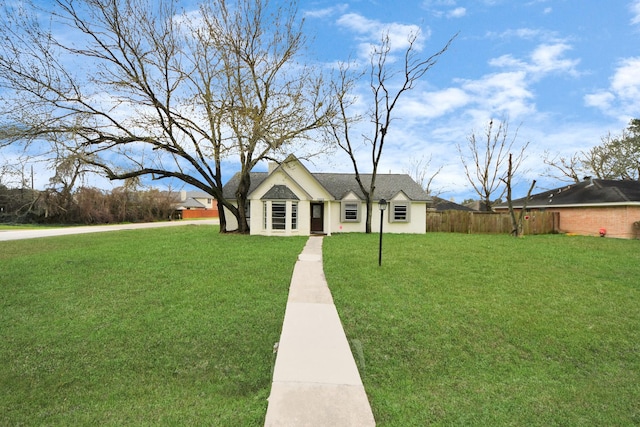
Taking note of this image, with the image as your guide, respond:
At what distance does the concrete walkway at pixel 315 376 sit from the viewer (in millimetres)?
3047

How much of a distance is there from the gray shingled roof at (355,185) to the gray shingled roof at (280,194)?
2.91m

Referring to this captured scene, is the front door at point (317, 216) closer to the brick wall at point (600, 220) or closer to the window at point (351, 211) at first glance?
the window at point (351, 211)

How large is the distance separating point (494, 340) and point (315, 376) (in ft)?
10.6

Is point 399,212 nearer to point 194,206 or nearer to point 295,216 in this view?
point 295,216

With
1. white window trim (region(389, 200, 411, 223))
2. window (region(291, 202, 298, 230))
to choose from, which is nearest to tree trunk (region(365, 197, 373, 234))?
white window trim (region(389, 200, 411, 223))

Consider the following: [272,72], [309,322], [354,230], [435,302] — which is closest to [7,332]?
[309,322]

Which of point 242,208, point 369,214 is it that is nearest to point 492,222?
point 369,214

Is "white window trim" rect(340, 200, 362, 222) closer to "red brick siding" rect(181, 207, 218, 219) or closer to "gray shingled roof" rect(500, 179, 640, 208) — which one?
"gray shingled roof" rect(500, 179, 640, 208)

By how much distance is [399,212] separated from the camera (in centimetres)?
2056

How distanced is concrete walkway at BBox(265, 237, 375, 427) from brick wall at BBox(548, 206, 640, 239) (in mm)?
21195

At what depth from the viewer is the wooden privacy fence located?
20.4 m

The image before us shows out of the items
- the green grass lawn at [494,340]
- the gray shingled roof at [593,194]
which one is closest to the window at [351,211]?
the green grass lawn at [494,340]

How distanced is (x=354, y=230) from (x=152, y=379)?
1705cm

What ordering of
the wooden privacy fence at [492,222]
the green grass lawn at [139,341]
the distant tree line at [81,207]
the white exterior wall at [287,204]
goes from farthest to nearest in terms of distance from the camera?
1. the distant tree line at [81,207]
2. the wooden privacy fence at [492,222]
3. the white exterior wall at [287,204]
4. the green grass lawn at [139,341]
